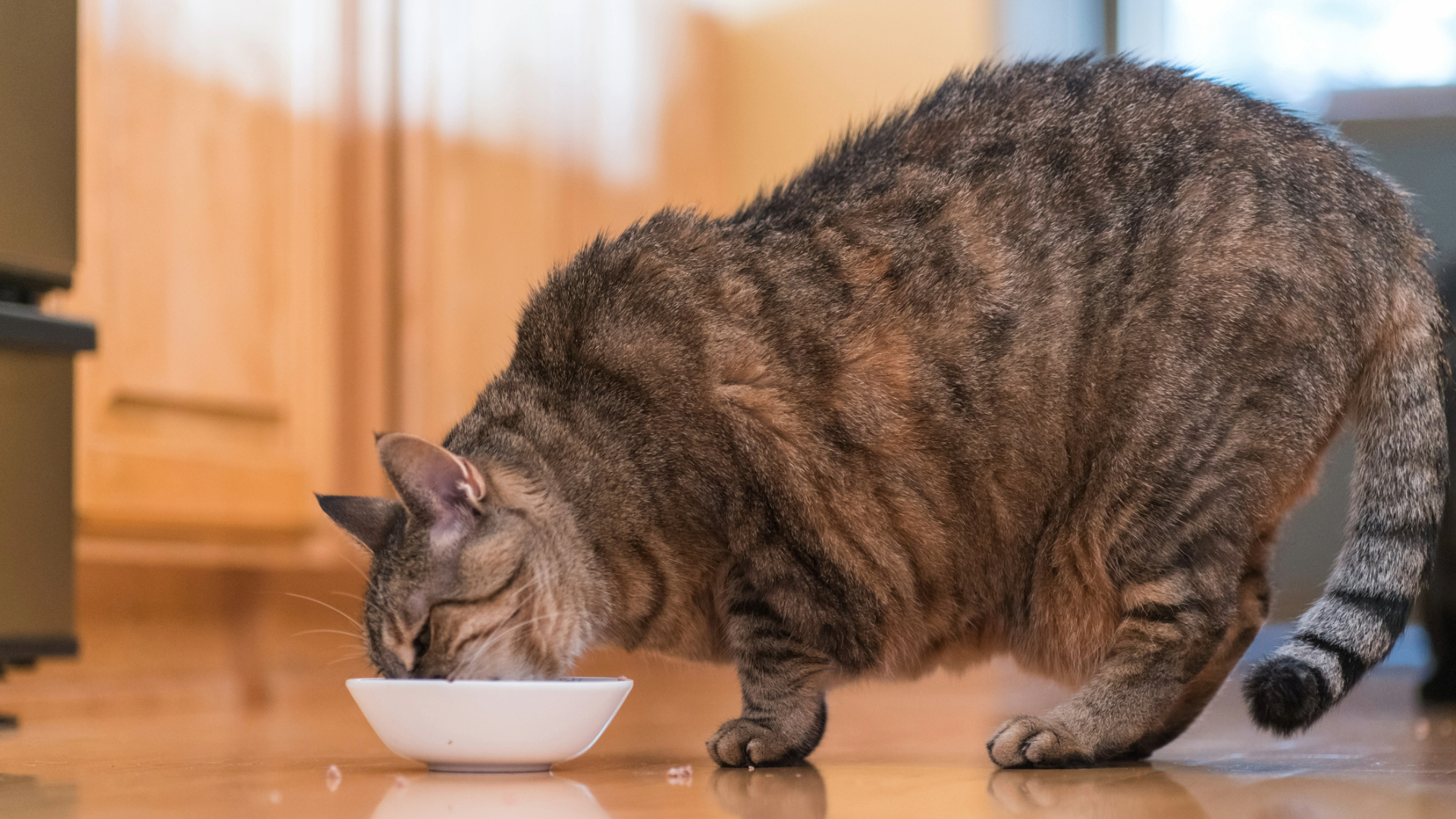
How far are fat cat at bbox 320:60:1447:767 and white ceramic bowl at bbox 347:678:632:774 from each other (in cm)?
9

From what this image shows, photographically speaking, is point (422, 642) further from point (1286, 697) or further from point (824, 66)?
point (824, 66)

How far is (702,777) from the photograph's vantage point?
1483mm

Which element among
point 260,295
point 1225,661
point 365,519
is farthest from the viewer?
point 260,295

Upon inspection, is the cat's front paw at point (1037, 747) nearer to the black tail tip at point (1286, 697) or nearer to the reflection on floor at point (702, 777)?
the reflection on floor at point (702, 777)

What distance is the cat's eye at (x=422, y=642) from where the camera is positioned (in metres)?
1.50

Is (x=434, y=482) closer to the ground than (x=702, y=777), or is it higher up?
higher up

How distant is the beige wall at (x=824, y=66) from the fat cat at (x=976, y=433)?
228cm

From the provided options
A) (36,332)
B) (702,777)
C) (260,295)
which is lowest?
(702,777)

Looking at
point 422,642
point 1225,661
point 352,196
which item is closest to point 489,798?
point 422,642

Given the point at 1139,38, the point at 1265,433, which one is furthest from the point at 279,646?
the point at 1139,38

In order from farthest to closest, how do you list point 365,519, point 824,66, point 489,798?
point 824,66 < point 365,519 < point 489,798

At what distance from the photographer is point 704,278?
5.61ft

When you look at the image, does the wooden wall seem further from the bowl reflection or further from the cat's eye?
the bowl reflection

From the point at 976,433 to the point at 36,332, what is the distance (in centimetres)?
122
